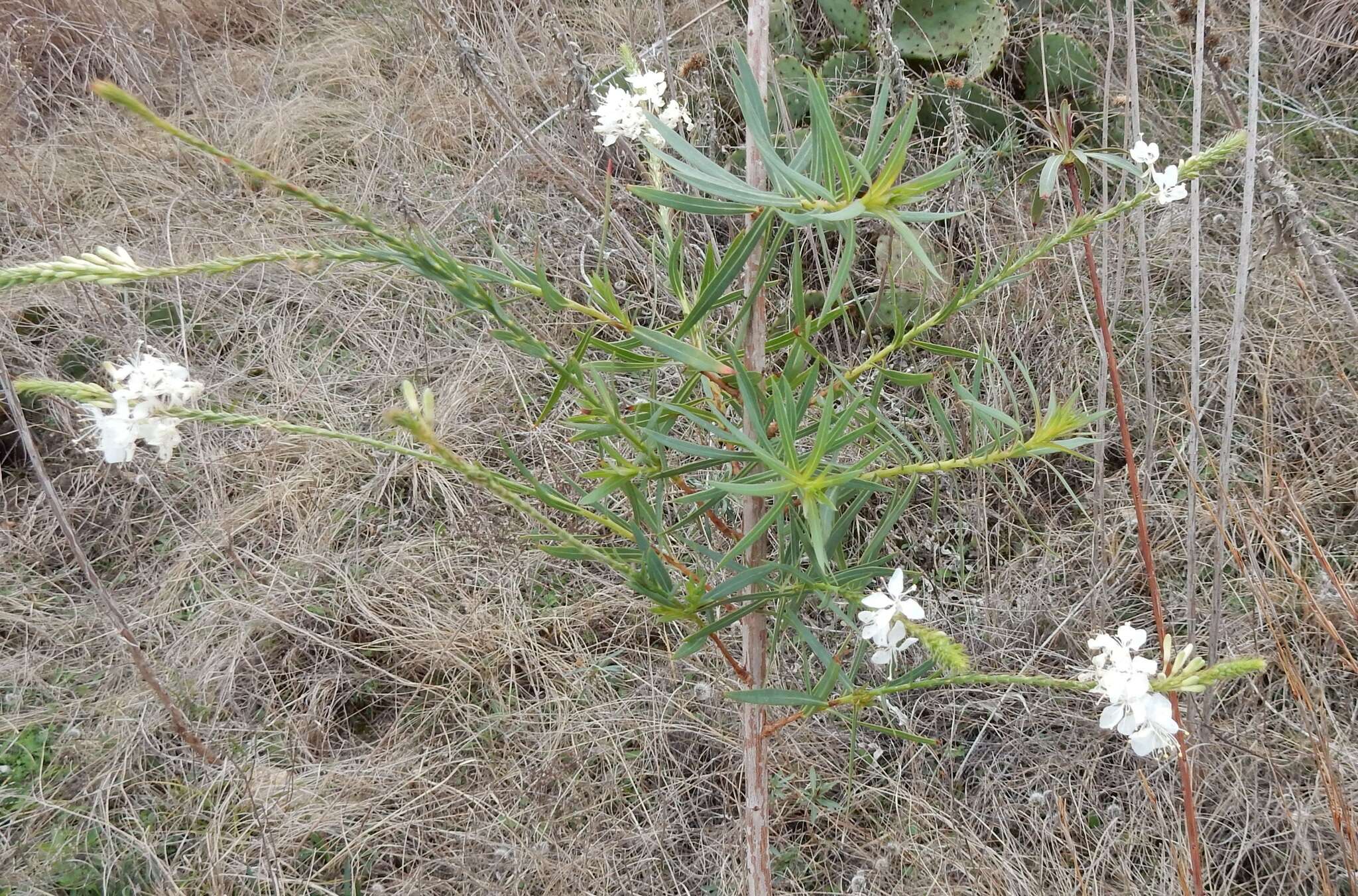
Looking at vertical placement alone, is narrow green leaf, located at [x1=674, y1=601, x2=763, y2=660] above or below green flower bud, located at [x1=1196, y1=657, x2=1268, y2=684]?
below

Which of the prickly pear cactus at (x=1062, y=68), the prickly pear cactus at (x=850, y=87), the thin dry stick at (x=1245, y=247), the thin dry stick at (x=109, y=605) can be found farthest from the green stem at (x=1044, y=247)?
the prickly pear cactus at (x=1062, y=68)

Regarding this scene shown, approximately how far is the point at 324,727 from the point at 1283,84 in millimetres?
2755

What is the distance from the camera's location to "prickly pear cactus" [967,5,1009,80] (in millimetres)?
2213

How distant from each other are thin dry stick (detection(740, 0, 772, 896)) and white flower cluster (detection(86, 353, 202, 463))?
1.33 feet

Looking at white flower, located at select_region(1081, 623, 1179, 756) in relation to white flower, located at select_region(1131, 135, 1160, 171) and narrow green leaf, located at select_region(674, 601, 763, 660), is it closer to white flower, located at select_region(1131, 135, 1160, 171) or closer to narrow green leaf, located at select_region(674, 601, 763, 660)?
narrow green leaf, located at select_region(674, 601, 763, 660)

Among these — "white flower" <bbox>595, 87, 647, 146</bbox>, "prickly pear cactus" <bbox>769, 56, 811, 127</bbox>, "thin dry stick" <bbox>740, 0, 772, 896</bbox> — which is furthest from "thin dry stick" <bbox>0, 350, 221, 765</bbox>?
"prickly pear cactus" <bbox>769, 56, 811, 127</bbox>

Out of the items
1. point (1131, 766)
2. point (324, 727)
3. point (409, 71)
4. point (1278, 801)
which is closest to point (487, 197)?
point (409, 71)

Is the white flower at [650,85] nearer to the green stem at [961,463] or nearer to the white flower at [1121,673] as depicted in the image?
the green stem at [961,463]

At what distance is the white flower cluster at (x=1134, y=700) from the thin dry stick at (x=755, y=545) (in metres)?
0.28

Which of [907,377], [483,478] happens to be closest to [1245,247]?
[907,377]

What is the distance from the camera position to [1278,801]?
137cm

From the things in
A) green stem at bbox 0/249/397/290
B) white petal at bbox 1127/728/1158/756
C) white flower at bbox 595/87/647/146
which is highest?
white flower at bbox 595/87/647/146

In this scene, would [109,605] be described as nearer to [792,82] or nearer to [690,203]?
[690,203]

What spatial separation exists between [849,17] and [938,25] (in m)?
0.23
